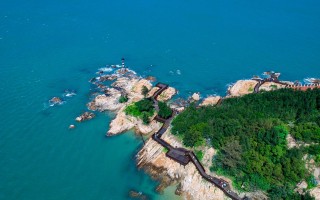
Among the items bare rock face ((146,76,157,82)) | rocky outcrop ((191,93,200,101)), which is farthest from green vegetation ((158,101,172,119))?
bare rock face ((146,76,157,82))

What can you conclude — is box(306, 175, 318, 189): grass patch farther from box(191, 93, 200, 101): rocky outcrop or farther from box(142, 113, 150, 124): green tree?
box(191, 93, 200, 101): rocky outcrop

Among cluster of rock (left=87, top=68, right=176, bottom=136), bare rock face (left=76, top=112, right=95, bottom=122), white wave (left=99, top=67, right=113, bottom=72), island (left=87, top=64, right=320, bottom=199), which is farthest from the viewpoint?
white wave (left=99, top=67, right=113, bottom=72)

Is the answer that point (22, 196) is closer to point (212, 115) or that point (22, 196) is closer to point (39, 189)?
point (39, 189)

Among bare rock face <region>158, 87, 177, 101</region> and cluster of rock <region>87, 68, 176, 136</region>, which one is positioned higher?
bare rock face <region>158, 87, 177, 101</region>

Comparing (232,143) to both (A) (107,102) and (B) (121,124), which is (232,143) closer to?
(B) (121,124)

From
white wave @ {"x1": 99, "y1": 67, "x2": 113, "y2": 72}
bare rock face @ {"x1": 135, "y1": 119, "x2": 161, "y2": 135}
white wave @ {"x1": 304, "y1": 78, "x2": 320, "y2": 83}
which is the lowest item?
bare rock face @ {"x1": 135, "y1": 119, "x2": 161, "y2": 135}

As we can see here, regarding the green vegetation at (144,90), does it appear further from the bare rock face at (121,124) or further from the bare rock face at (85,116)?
the bare rock face at (85,116)

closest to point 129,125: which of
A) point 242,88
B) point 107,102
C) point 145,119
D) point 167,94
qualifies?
point 145,119
